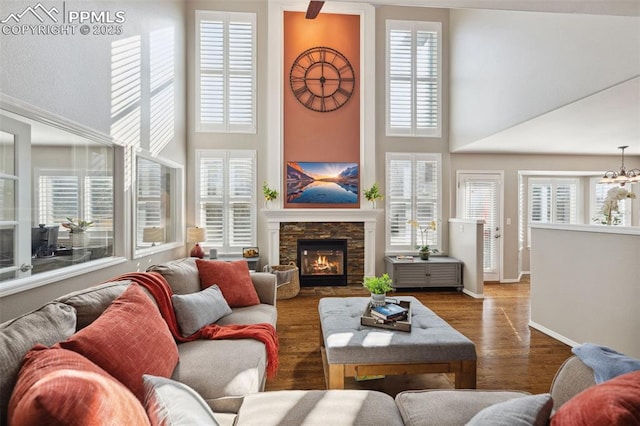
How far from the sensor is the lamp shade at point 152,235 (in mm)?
3949

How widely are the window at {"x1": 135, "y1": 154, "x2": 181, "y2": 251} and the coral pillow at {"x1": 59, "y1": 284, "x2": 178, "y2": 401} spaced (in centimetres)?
238

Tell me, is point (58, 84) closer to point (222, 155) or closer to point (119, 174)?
point (119, 174)

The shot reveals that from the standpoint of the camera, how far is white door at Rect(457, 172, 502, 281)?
5863 millimetres

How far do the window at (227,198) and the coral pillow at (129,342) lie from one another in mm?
3943

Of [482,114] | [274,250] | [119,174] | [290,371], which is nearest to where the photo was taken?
[290,371]

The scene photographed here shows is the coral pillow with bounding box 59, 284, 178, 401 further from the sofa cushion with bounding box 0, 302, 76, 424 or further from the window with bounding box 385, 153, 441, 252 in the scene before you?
the window with bounding box 385, 153, 441, 252

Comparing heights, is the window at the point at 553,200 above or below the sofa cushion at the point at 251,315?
above

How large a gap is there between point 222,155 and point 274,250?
6.17 ft

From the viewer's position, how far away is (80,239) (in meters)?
2.84

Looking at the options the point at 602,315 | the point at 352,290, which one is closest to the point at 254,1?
the point at 352,290

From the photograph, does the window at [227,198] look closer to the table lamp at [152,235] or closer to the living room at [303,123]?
the living room at [303,123]

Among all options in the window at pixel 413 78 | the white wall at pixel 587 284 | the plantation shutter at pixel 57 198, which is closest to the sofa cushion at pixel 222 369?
the plantation shutter at pixel 57 198

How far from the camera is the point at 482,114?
15.4 ft

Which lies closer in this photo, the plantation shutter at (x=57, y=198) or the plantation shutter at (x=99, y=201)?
the plantation shutter at (x=57, y=198)
